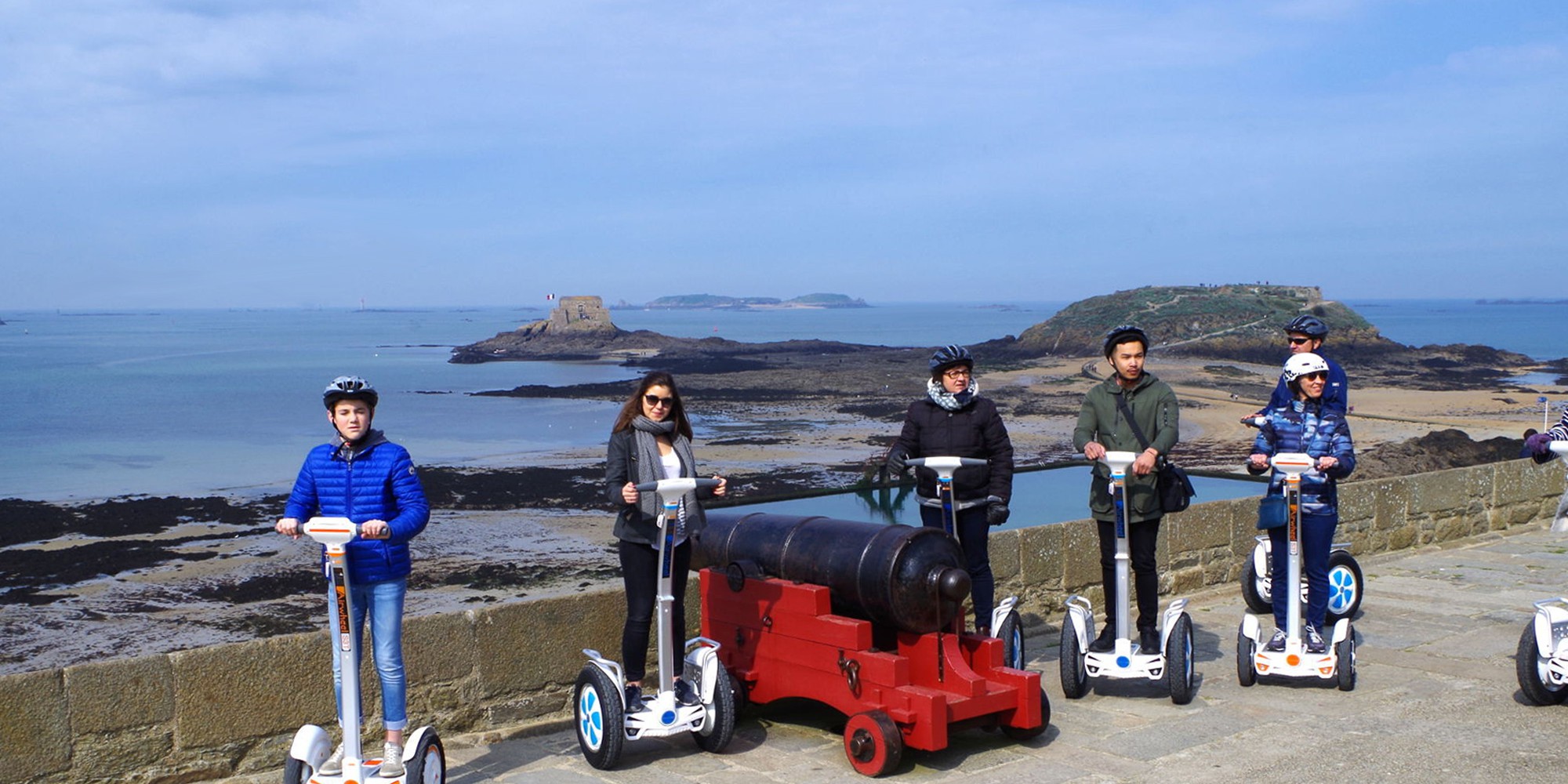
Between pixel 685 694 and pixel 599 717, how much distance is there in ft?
1.14

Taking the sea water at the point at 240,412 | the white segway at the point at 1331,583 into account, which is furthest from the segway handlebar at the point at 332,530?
the sea water at the point at 240,412

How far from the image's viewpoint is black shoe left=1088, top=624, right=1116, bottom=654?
6016 millimetres

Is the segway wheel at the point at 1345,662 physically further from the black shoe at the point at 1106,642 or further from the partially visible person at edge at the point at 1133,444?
the black shoe at the point at 1106,642

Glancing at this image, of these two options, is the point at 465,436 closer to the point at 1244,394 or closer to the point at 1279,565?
the point at 1244,394

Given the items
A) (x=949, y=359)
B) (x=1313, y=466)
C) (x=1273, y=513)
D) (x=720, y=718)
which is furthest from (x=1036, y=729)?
(x=1313, y=466)

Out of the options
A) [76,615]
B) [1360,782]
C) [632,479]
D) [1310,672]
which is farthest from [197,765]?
[76,615]

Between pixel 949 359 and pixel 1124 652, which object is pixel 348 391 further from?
pixel 1124 652

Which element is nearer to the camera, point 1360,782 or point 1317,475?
point 1360,782

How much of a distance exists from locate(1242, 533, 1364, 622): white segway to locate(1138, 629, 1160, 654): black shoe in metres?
1.29

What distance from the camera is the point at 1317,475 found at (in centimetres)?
611

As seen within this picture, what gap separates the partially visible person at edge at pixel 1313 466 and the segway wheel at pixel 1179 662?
0.56 m

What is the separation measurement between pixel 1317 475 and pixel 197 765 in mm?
4692

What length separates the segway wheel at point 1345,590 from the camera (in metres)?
7.53

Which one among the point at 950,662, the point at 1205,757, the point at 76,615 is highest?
the point at 950,662
